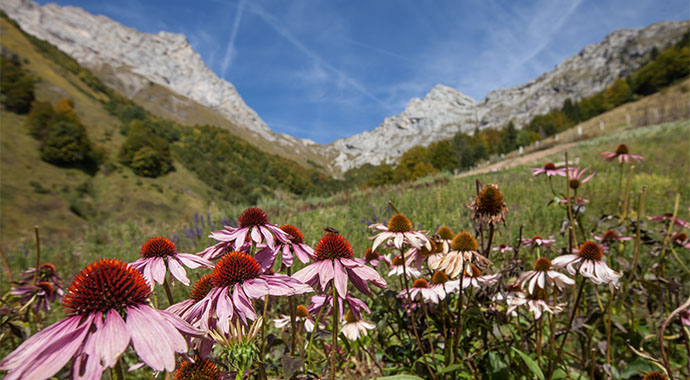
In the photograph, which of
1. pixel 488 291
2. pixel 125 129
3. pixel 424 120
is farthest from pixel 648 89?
pixel 424 120

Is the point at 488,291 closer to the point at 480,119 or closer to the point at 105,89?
the point at 105,89

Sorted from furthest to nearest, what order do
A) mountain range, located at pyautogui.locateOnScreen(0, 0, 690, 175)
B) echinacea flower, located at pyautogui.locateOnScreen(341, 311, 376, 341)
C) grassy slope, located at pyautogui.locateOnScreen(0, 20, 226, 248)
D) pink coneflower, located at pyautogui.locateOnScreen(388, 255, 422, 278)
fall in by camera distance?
mountain range, located at pyautogui.locateOnScreen(0, 0, 690, 175)
grassy slope, located at pyautogui.locateOnScreen(0, 20, 226, 248)
pink coneflower, located at pyautogui.locateOnScreen(388, 255, 422, 278)
echinacea flower, located at pyautogui.locateOnScreen(341, 311, 376, 341)

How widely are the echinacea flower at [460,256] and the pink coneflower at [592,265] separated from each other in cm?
32

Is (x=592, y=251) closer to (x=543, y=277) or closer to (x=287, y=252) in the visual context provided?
(x=543, y=277)

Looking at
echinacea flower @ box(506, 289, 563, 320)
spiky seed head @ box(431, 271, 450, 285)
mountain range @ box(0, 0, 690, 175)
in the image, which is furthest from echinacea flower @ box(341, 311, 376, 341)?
mountain range @ box(0, 0, 690, 175)

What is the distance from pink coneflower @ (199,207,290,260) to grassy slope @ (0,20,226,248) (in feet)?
71.3

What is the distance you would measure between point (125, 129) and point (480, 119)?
138 m

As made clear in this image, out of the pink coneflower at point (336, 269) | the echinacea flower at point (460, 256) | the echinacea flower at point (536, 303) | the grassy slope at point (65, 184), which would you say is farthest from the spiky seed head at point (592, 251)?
the grassy slope at point (65, 184)

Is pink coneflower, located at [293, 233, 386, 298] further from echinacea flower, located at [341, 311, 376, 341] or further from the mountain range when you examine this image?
the mountain range

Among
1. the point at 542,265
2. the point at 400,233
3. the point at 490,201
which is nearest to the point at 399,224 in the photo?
the point at 400,233

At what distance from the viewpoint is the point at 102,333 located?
0.44 m

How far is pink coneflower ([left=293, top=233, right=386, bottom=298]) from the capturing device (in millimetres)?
729

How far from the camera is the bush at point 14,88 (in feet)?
106

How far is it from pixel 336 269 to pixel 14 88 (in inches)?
2023
